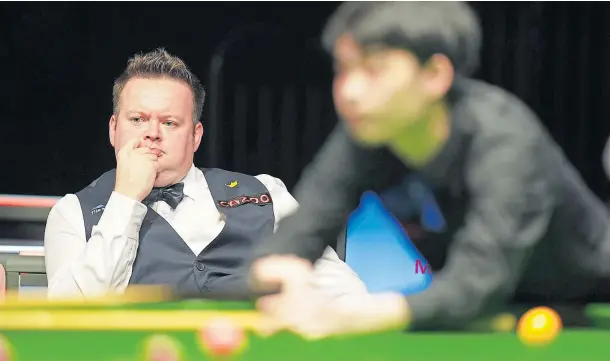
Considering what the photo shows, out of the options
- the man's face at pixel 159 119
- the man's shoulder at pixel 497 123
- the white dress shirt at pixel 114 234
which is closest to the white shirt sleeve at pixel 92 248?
the white dress shirt at pixel 114 234

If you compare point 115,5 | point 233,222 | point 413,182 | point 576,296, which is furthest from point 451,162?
point 115,5

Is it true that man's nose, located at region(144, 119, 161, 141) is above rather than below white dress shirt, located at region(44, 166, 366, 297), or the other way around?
above

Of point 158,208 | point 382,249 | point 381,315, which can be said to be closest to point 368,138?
point 381,315

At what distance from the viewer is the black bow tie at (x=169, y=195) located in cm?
147

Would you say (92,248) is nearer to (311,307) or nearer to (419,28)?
(311,307)

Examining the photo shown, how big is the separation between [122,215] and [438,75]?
2.52ft

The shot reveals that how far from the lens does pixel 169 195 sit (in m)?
1.47

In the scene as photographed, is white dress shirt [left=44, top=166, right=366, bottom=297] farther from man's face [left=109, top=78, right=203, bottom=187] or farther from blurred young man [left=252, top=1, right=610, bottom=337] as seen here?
blurred young man [left=252, top=1, right=610, bottom=337]

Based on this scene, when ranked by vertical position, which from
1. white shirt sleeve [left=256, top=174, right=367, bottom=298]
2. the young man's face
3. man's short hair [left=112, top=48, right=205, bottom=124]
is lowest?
white shirt sleeve [left=256, top=174, right=367, bottom=298]

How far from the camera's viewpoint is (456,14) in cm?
74

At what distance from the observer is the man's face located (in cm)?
129

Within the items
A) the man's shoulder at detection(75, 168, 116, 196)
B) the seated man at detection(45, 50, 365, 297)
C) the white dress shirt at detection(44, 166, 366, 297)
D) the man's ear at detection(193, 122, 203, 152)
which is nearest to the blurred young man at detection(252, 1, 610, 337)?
the white dress shirt at detection(44, 166, 366, 297)

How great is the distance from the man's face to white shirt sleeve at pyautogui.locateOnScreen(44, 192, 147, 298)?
102 mm

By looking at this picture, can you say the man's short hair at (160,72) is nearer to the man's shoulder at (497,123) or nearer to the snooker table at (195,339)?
the snooker table at (195,339)
